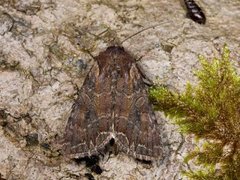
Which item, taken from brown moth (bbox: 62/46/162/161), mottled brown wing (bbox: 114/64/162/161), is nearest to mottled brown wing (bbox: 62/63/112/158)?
brown moth (bbox: 62/46/162/161)

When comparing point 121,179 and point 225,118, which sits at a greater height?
point 225,118

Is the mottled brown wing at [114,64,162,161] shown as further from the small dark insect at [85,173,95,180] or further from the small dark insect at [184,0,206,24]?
the small dark insect at [184,0,206,24]

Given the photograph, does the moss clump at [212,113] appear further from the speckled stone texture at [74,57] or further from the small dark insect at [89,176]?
the small dark insect at [89,176]

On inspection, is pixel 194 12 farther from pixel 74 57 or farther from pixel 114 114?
pixel 114 114

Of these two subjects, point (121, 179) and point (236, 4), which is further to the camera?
point (236, 4)

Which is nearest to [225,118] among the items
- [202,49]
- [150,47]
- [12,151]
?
[202,49]

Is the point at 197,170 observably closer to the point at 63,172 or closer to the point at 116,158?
the point at 116,158
